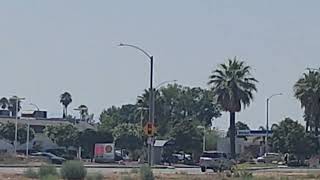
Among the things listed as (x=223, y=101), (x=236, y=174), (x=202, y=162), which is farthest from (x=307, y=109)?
(x=236, y=174)

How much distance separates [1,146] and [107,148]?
22.4 m

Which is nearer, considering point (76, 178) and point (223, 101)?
point (76, 178)

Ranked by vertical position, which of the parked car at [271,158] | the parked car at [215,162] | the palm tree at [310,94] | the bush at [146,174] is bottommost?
the bush at [146,174]

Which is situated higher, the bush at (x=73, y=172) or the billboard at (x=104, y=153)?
the billboard at (x=104, y=153)

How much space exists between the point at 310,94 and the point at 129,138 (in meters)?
28.4

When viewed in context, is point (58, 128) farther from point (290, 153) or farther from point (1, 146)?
point (290, 153)

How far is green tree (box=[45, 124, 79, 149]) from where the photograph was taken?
11566cm

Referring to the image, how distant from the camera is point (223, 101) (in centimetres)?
9412

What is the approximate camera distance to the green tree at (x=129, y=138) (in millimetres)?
Result: 120312

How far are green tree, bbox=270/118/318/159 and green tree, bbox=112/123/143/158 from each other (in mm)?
19755

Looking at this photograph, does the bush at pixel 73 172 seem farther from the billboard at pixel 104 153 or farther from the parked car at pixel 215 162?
the billboard at pixel 104 153

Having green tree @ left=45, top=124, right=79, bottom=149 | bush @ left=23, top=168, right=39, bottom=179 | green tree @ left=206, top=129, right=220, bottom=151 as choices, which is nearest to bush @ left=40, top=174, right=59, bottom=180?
bush @ left=23, top=168, right=39, bottom=179

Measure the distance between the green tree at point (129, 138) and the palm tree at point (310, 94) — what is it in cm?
2412

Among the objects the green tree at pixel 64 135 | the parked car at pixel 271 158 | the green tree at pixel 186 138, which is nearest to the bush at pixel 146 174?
the parked car at pixel 271 158
